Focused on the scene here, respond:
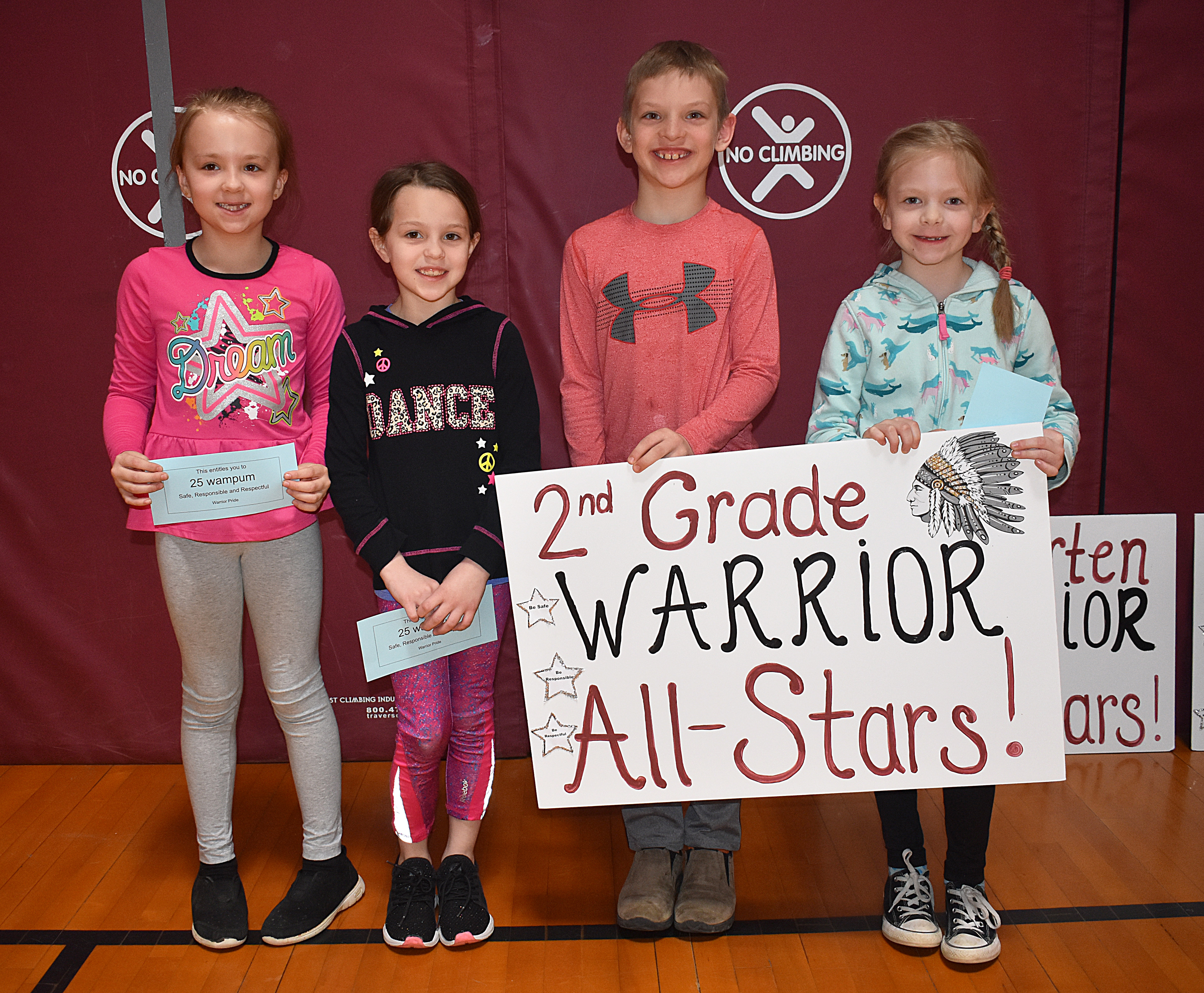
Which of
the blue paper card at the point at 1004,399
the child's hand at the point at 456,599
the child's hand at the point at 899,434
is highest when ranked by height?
the blue paper card at the point at 1004,399

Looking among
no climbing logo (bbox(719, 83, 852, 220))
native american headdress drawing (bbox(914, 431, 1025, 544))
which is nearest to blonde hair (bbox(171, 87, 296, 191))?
no climbing logo (bbox(719, 83, 852, 220))

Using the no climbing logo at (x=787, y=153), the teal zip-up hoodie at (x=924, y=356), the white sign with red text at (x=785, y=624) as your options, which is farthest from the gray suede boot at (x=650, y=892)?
the no climbing logo at (x=787, y=153)

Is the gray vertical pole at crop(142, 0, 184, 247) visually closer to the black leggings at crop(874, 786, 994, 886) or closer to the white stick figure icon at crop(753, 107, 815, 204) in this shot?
the white stick figure icon at crop(753, 107, 815, 204)

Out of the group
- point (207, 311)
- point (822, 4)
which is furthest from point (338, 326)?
point (822, 4)

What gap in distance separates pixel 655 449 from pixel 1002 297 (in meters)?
0.71

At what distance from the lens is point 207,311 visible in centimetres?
179

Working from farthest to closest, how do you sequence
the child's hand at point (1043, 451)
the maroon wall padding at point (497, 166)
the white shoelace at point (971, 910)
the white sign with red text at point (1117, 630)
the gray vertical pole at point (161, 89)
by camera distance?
the white sign with red text at point (1117, 630) → the maroon wall padding at point (497, 166) → the gray vertical pole at point (161, 89) → the white shoelace at point (971, 910) → the child's hand at point (1043, 451)

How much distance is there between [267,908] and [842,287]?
1.98m

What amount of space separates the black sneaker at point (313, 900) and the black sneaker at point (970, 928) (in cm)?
118

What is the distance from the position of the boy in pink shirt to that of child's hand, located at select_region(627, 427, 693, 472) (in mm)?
55

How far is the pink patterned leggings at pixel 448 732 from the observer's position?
1.88 meters

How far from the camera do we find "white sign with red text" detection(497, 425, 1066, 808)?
5.77 ft

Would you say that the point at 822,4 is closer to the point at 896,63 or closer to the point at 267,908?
the point at 896,63

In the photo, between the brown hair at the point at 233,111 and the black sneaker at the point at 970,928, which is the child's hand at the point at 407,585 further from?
the black sneaker at the point at 970,928
